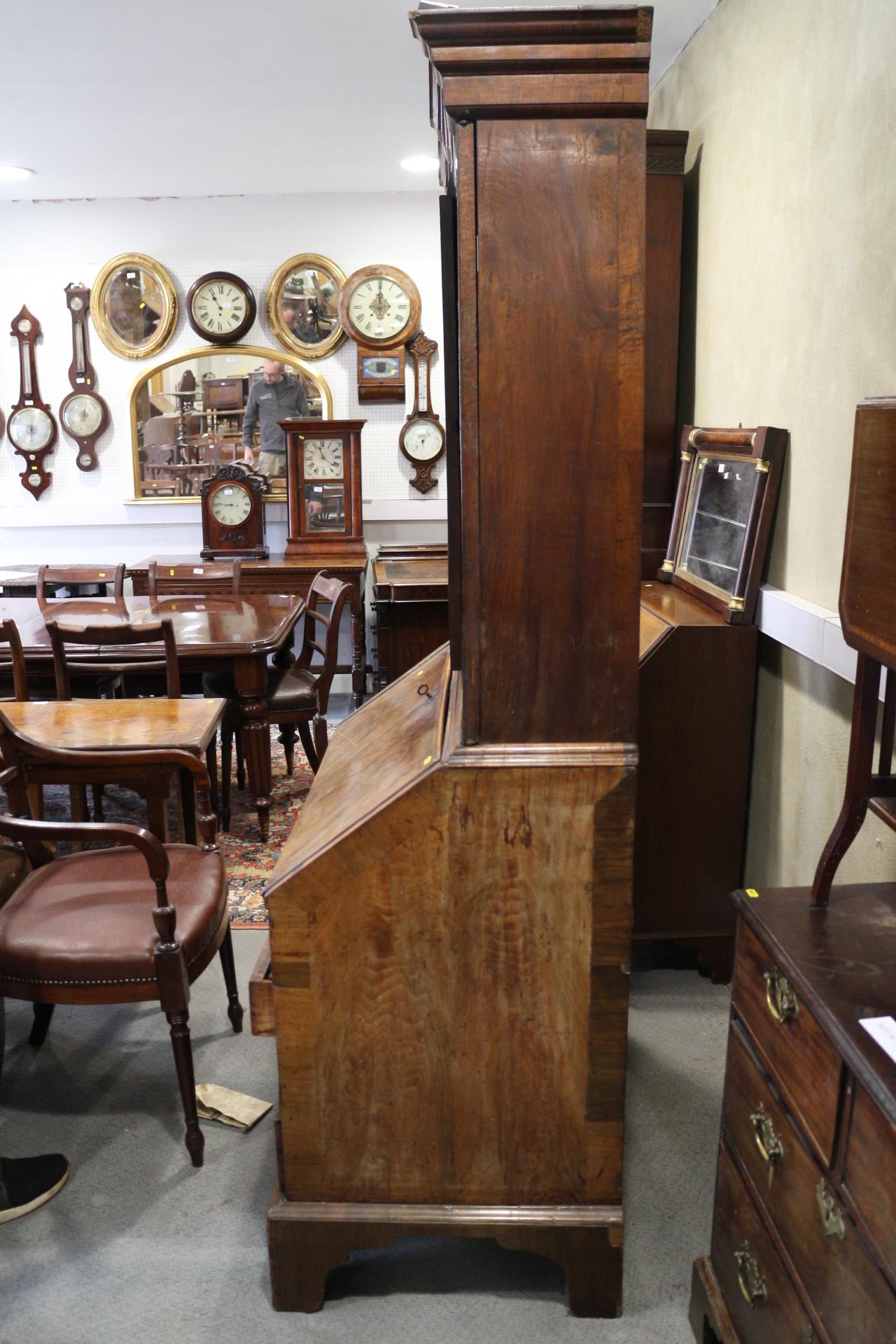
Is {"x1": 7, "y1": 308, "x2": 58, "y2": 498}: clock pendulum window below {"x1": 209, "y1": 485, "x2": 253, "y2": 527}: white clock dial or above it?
above

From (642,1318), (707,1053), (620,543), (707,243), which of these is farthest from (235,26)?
(642,1318)

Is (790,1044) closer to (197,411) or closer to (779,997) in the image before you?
(779,997)

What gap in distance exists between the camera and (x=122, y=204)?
19.9ft

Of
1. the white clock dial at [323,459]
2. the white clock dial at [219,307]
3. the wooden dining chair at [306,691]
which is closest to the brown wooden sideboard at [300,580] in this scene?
the white clock dial at [323,459]

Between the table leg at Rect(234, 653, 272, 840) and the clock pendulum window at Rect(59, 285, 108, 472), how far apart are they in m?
3.01

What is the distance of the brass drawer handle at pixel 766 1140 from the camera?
57.5 inches

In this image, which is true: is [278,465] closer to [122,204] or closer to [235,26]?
[122,204]

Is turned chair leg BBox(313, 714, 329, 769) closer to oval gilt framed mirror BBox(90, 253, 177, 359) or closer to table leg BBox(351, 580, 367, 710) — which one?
table leg BBox(351, 580, 367, 710)

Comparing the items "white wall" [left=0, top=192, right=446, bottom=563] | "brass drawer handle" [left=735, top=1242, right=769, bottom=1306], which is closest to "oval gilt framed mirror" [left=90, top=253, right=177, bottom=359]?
"white wall" [left=0, top=192, right=446, bottom=563]

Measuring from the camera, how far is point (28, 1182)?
2223mm

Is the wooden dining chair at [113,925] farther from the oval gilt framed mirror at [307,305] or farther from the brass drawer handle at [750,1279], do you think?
the oval gilt framed mirror at [307,305]

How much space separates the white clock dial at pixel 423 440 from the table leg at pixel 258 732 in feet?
8.51

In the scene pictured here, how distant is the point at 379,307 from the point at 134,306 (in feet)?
4.93

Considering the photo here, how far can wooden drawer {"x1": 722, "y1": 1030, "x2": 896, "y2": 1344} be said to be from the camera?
1.19 metres
